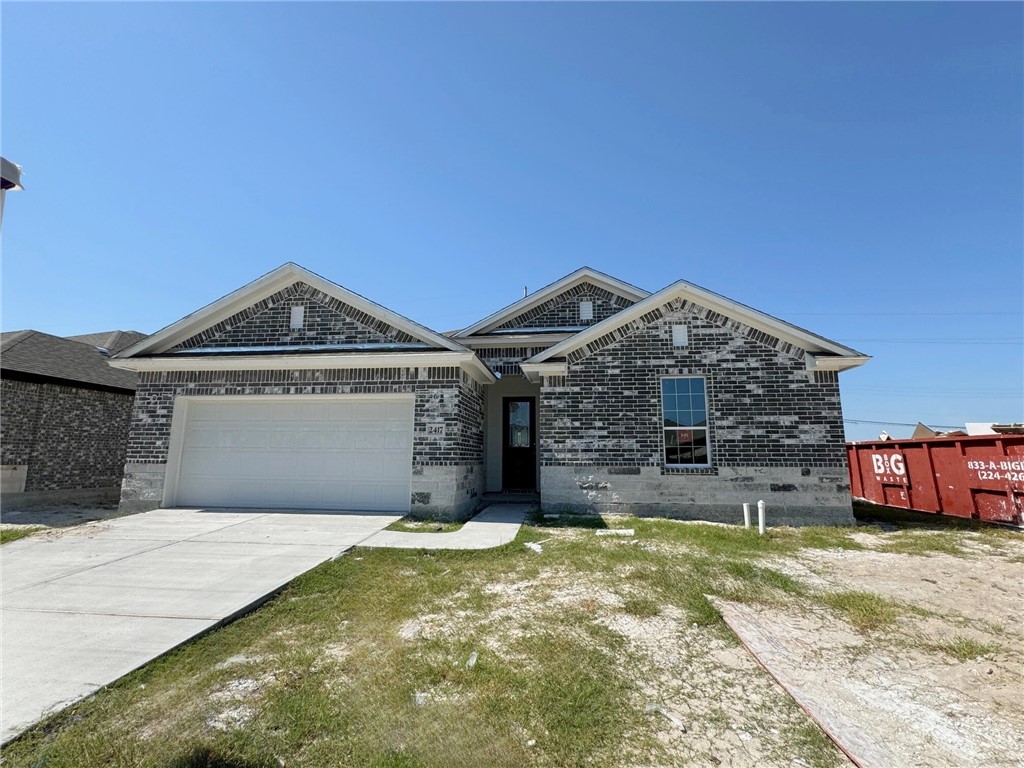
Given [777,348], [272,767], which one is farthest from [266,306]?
[777,348]

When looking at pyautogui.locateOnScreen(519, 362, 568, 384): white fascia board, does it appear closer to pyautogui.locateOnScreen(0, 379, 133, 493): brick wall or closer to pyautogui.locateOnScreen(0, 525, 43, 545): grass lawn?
pyautogui.locateOnScreen(0, 525, 43, 545): grass lawn

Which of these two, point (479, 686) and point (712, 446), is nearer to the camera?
point (479, 686)

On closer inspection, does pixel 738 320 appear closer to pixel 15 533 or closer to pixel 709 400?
pixel 709 400

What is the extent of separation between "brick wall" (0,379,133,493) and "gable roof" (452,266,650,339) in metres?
10.5

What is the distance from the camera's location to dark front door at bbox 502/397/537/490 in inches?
553

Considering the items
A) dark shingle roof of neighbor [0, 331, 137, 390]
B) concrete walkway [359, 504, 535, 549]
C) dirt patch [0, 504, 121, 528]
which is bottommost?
dirt patch [0, 504, 121, 528]

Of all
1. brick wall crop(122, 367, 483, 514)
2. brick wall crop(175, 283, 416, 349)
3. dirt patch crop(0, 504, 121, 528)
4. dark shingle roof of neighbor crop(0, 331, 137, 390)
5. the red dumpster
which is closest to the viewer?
the red dumpster

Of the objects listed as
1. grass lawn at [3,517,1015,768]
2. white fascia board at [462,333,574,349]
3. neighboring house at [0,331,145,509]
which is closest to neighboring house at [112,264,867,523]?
white fascia board at [462,333,574,349]

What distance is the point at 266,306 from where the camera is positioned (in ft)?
36.9

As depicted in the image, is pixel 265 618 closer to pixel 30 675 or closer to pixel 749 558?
pixel 30 675

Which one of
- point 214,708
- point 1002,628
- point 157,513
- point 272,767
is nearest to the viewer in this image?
point 272,767

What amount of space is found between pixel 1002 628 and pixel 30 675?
793 cm

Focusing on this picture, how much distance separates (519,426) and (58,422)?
12.5m

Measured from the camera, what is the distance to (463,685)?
3.34 metres
